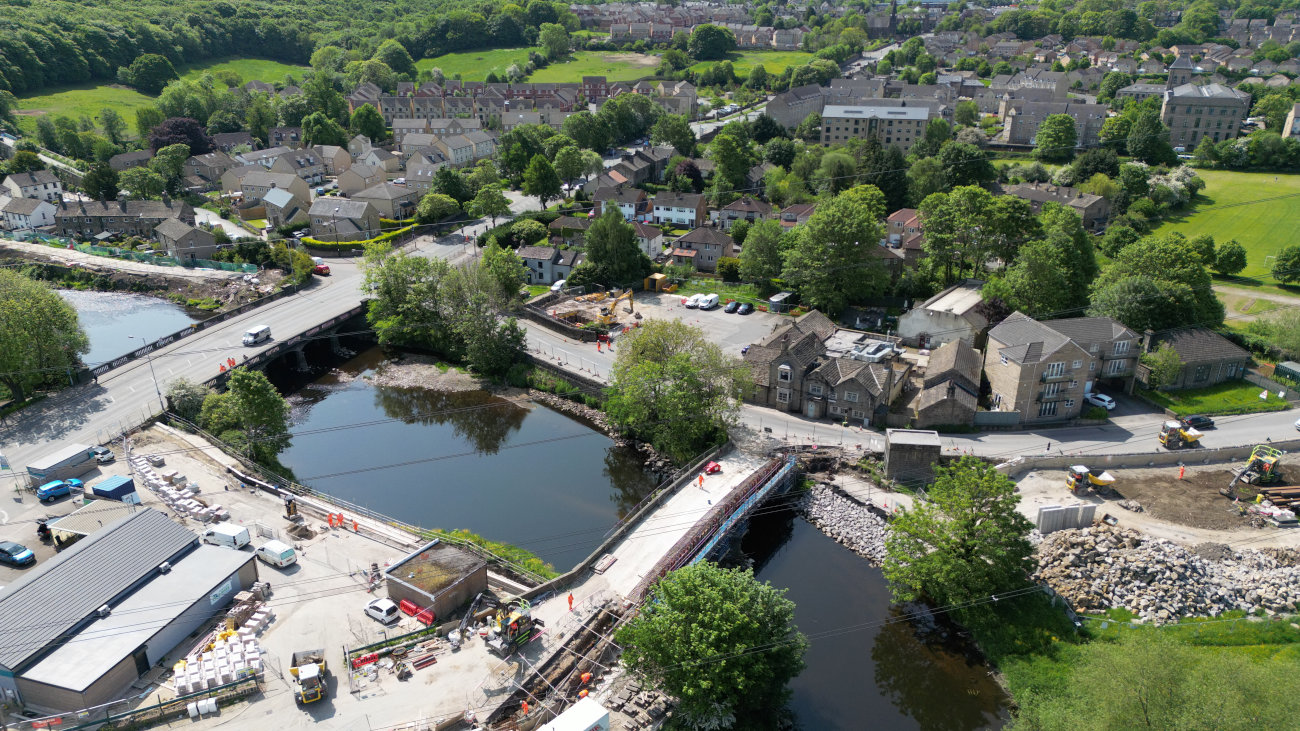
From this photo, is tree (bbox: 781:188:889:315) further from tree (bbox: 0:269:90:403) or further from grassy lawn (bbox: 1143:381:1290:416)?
tree (bbox: 0:269:90:403)

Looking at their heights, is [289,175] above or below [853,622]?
above

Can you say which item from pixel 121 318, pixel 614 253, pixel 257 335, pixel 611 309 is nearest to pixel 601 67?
pixel 614 253

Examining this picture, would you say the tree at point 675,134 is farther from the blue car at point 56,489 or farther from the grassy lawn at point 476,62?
the blue car at point 56,489

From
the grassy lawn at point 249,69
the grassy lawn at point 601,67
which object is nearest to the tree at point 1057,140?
the grassy lawn at point 601,67

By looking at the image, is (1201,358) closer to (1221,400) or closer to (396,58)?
(1221,400)

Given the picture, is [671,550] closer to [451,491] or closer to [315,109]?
[451,491]

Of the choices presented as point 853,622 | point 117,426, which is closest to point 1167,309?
point 853,622
